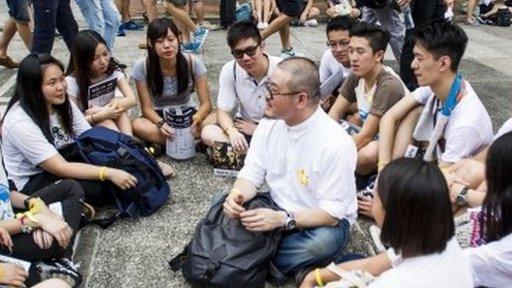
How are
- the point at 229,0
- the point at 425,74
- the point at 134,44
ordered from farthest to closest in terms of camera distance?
the point at 229,0 < the point at 134,44 < the point at 425,74

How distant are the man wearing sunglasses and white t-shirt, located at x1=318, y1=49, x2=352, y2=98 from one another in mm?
488

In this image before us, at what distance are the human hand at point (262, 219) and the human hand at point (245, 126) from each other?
4.81 feet

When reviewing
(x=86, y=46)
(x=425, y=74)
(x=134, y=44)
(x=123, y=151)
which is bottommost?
(x=134, y=44)

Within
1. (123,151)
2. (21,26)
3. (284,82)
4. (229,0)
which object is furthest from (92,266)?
(229,0)

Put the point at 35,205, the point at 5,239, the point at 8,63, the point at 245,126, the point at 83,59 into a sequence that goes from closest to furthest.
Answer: the point at 5,239 → the point at 35,205 → the point at 83,59 → the point at 245,126 → the point at 8,63

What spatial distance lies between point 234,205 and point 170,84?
186 cm

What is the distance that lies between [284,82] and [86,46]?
1775 mm

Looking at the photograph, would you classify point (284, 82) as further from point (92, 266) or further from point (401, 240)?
point (92, 266)

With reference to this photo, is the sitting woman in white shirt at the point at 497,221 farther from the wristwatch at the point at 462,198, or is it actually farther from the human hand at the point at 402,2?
the human hand at the point at 402,2

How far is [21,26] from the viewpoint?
18.5 ft

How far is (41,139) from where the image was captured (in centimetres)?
307

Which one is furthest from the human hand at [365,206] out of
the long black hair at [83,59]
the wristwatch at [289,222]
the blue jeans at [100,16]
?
the blue jeans at [100,16]

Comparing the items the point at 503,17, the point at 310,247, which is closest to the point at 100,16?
the point at 310,247

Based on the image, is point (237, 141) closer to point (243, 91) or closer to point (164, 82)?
point (243, 91)
